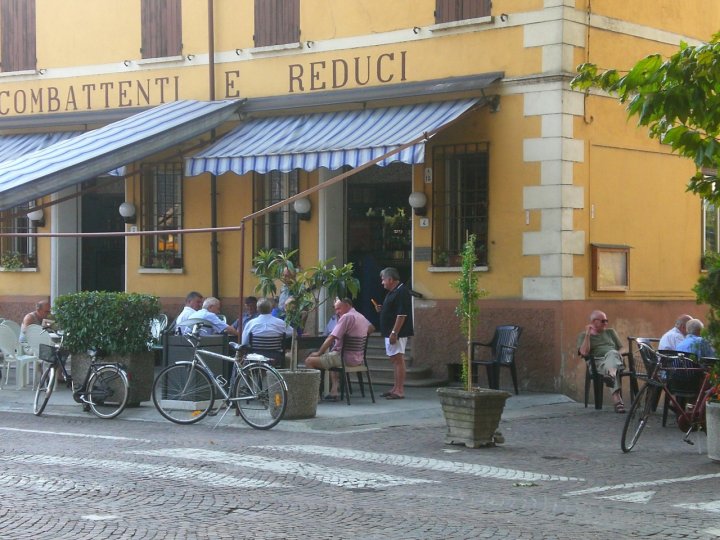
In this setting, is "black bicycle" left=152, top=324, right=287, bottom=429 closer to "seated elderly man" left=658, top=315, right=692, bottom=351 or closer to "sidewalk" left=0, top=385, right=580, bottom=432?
"sidewalk" left=0, top=385, right=580, bottom=432

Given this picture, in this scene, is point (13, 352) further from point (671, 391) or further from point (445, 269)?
point (671, 391)

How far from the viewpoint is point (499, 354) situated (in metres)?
16.7

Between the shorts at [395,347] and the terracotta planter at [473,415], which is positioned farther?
the shorts at [395,347]

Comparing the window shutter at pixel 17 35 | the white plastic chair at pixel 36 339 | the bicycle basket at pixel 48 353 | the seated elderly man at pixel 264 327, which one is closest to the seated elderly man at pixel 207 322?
the seated elderly man at pixel 264 327

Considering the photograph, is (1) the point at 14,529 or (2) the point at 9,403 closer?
(1) the point at 14,529

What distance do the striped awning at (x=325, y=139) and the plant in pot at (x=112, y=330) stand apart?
139 inches

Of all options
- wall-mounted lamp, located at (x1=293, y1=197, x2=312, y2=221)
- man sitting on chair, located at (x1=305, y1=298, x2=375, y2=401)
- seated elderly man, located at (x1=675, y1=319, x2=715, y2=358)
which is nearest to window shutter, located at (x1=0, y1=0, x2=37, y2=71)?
wall-mounted lamp, located at (x1=293, y1=197, x2=312, y2=221)

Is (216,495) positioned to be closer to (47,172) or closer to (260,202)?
(47,172)

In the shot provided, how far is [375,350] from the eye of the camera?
1858cm

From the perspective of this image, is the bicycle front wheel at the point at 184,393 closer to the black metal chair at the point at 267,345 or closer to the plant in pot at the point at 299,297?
the plant in pot at the point at 299,297

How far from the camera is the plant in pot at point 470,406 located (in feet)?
39.0

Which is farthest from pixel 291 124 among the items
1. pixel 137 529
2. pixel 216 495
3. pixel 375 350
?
pixel 137 529

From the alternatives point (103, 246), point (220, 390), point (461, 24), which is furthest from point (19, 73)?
point (220, 390)

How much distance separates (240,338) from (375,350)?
4.69 metres
